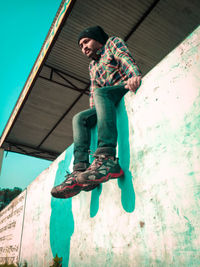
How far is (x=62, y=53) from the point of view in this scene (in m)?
5.12

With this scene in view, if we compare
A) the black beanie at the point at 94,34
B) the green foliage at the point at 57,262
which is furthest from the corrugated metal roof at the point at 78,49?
the green foliage at the point at 57,262

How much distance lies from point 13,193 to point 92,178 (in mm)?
37348

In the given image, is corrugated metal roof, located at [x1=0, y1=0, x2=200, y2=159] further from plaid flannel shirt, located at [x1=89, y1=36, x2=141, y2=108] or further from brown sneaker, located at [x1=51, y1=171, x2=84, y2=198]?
brown sneaker, located at [x1=51, y1=171, x2=84, y2=198]

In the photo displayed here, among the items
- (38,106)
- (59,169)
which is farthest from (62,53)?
(59,169)

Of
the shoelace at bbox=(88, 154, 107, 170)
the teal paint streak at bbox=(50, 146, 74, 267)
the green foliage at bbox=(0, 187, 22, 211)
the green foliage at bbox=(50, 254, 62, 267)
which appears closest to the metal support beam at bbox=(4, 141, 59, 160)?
the teal paint streak at bbox=(50, 146, 74, 267)

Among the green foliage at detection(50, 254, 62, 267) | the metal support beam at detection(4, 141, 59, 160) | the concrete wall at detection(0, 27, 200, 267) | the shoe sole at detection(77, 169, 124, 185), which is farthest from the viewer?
the metal support beam at detection(4, 141, 59, 160)

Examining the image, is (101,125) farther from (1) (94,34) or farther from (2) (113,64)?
(1) (94,34)

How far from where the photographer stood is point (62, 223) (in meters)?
2.15

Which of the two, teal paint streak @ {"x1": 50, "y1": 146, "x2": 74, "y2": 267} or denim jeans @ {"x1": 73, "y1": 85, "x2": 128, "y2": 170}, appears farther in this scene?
teal paint streak @ {"x1": 50, "y1": 146, "x2": 74, "y2": 267}

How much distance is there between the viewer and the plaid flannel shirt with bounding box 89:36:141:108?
162 cm

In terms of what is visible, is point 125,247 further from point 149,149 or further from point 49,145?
point 49,145

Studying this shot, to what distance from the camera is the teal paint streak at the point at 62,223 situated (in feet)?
6.37

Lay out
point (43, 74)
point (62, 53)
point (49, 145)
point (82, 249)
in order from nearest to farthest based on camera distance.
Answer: point (82, 249)
point (62, 53)
point (43, 74)
point (49, 145)

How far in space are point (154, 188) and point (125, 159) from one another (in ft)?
1.28
